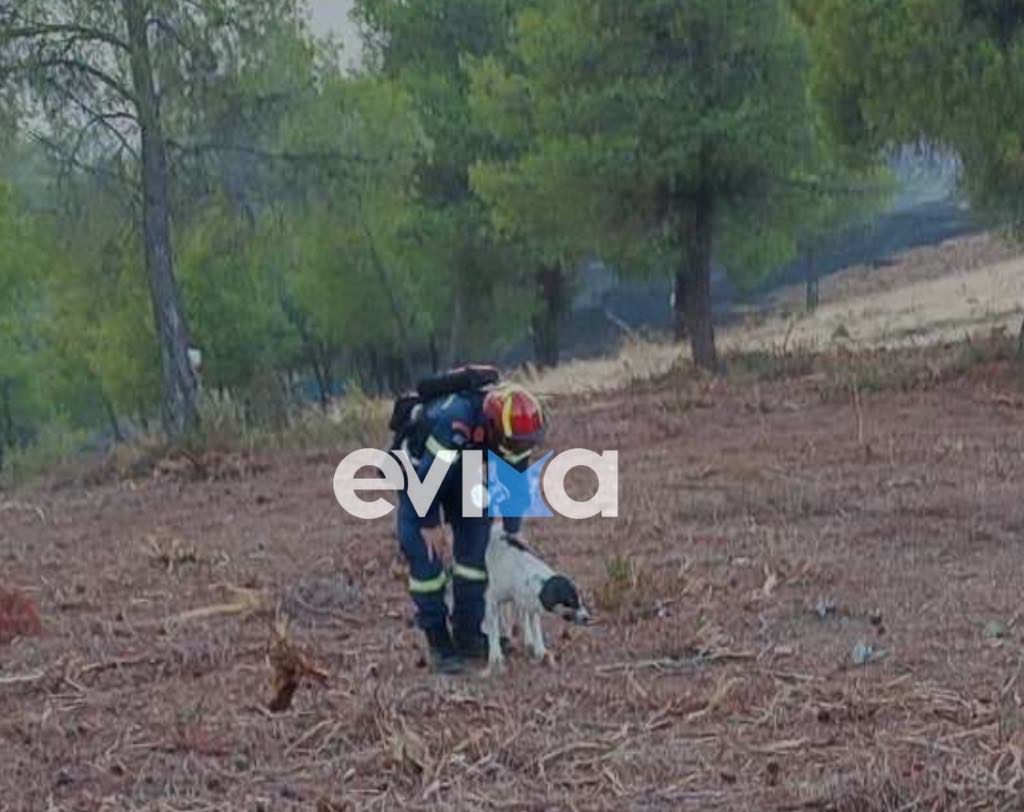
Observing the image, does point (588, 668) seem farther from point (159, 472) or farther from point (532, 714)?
point (159, 472)

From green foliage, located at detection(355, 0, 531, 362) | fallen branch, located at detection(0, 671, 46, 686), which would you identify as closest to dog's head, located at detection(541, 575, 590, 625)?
fallen branch, located at detection(0, 671, 46, 686)

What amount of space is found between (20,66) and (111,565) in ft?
31.5

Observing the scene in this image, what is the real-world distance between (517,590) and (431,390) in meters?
0.80

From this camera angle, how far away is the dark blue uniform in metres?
7.29

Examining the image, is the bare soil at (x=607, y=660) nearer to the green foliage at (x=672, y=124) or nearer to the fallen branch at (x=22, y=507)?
the fallen branch at (x=22, y=507)

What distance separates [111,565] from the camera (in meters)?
11.9

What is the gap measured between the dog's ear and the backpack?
76 centimetres

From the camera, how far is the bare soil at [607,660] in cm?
593

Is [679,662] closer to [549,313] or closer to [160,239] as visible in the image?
[160,239]

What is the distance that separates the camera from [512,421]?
7.16 m

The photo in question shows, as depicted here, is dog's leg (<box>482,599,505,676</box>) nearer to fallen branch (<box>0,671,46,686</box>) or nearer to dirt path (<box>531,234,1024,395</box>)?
fallen branch (<box>0,671,46,686</box>)

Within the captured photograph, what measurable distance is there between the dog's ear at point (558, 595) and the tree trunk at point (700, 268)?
15329mm

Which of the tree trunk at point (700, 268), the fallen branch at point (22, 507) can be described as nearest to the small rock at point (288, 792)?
the fallen branch at point (22, 507)

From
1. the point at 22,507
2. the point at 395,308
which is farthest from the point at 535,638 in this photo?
the point at 395,308
